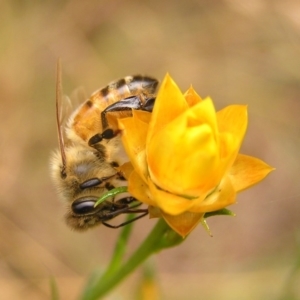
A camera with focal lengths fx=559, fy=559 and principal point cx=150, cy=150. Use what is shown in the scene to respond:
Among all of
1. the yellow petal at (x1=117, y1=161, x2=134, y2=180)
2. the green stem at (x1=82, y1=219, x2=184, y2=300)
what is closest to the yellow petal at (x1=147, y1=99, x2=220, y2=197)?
the yellow petal at (x1=117, y1=161, x2=134, y2=180)

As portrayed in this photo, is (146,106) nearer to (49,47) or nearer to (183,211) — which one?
(183,211)

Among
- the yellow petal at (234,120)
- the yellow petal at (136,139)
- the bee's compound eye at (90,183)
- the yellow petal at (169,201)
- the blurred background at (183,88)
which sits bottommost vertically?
the blurred background at (183,88)

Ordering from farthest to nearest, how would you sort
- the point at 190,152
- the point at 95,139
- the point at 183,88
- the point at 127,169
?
the point at 183,88
the point at 95,139
the point at 127,169
the point at 190,152

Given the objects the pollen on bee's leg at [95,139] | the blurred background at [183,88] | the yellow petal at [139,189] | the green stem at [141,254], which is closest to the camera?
the yellow petal at [139,189]

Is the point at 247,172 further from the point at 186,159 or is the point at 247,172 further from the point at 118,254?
the point at 118,254

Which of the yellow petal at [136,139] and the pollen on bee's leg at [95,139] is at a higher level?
the yellow petal at [136,139]

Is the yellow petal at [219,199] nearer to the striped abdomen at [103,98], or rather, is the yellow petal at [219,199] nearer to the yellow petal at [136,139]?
the yellow petal at [136,139]

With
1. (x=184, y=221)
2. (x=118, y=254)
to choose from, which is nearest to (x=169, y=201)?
(x=184, y=221)

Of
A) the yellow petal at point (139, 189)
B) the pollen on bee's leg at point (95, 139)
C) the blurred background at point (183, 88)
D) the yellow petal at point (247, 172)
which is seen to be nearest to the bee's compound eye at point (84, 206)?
the pollen on bee's leg at point (95, 139)
